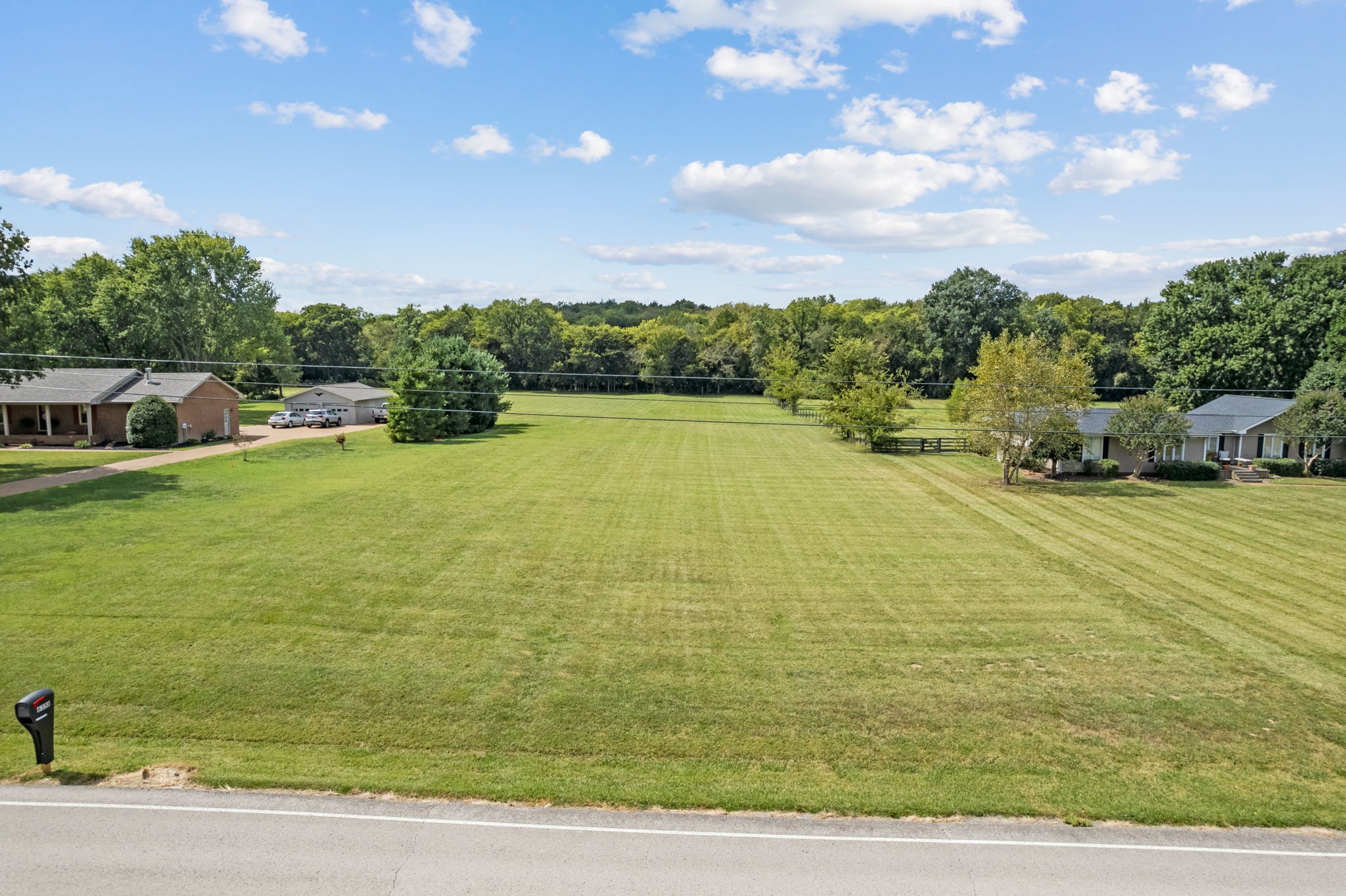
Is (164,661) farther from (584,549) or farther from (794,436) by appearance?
(794,436)

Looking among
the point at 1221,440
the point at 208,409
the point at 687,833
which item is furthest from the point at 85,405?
the point at 1221,440

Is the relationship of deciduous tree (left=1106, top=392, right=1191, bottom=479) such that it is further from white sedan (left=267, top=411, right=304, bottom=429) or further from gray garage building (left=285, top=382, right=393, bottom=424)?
white sedan (left=267, top=411, right=304, bottom=429)

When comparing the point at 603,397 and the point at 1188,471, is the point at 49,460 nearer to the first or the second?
the point at 1188,471

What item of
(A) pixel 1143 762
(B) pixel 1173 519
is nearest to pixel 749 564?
(A) pixel 1143 762

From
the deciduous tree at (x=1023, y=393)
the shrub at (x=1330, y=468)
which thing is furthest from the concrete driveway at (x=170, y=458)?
the shrub at (x=1330, y=468)

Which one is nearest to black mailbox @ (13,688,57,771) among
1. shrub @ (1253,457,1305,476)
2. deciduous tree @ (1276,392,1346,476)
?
deciduous tree @ (1276,392,1346,476)

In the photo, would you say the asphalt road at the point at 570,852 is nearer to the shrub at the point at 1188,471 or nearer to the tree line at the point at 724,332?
the tree line at the point at 724,332
